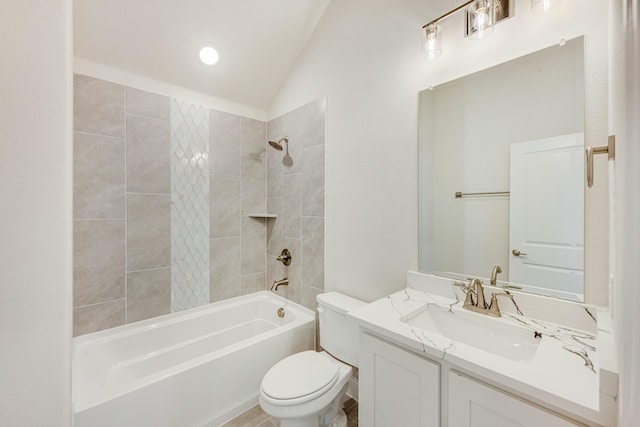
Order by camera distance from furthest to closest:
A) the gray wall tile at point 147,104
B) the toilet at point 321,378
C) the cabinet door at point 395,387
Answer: the gray wall tile at point 147,104
the toilet at point 321,378
the cabinet door at point 395,387

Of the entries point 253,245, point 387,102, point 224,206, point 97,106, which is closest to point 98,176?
point 97,106

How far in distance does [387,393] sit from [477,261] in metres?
0.75

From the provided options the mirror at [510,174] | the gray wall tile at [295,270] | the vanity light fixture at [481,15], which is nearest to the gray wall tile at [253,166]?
the gray wall tile at [295,270]

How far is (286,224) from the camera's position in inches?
95.5

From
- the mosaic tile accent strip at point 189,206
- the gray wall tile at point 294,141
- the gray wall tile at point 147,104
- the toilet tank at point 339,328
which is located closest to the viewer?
the toilet tank at point 339,328

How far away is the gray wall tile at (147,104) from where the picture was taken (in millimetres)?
1939

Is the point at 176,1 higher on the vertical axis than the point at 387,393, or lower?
higher

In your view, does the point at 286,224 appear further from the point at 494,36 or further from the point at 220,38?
the point at 494,36

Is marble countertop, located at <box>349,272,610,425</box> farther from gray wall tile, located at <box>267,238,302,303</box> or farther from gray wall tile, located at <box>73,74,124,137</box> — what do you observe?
gray wall tile, located at <box>73,74,124,137</box>

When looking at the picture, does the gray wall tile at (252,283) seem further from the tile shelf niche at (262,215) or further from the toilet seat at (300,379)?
the toilet seat at (300,379)

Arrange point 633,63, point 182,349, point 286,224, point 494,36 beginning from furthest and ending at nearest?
point 286,224
point 182,349
point 494,36
point 633,63

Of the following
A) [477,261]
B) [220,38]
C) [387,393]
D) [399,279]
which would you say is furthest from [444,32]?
[387,393]

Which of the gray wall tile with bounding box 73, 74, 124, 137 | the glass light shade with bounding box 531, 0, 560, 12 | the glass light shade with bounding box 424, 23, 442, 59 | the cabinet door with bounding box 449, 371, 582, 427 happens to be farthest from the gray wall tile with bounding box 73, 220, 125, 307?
the glass light shade with bounding box 531, 0, 560, 12

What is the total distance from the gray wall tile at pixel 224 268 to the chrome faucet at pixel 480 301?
6.31 feet
